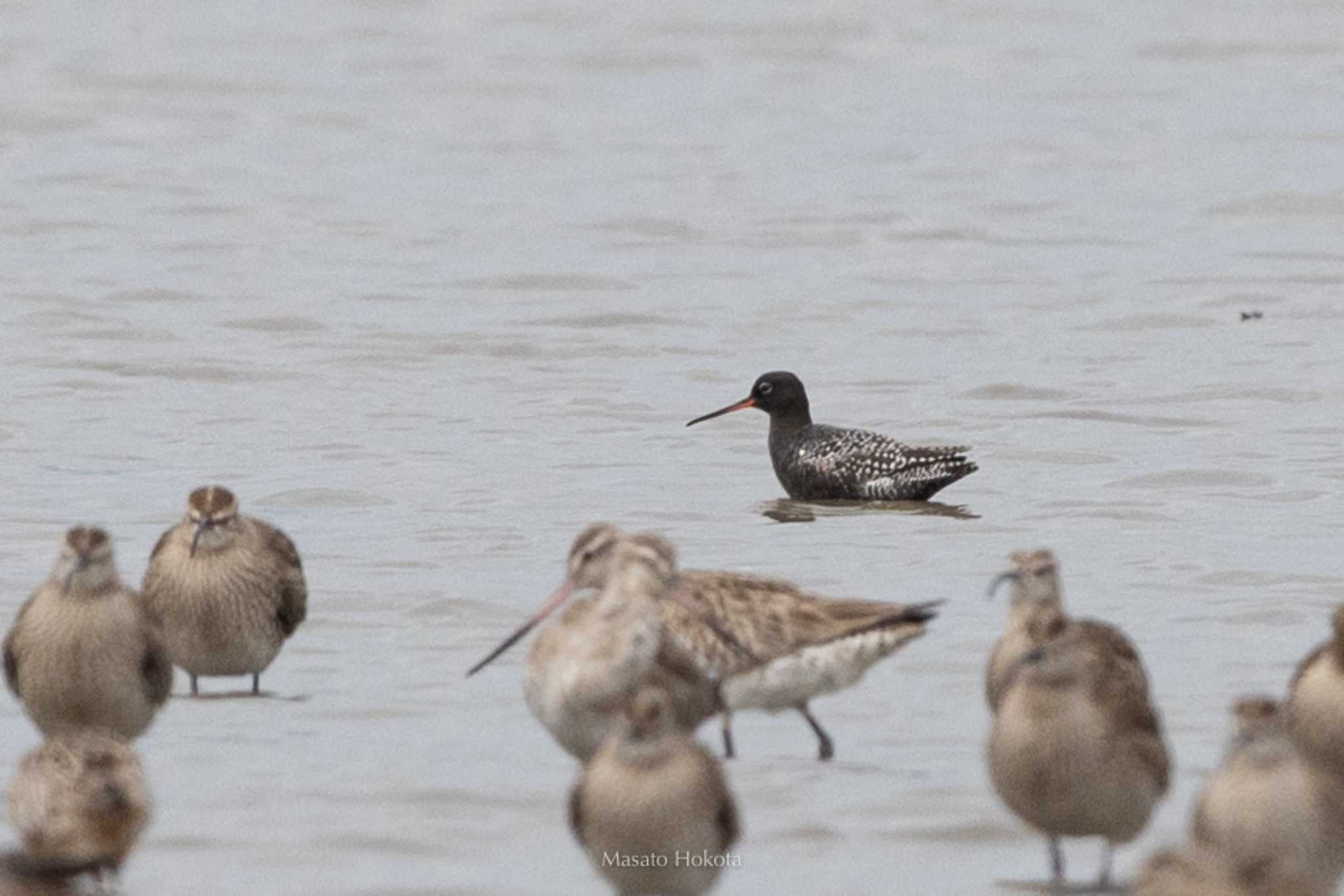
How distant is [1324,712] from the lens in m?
9.23

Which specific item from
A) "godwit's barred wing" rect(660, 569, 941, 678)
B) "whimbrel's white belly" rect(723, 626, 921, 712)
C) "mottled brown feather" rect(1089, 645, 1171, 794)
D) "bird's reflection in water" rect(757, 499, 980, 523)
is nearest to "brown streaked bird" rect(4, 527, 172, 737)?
"godwit's barred wing" rect(660, 569, 941, 678)

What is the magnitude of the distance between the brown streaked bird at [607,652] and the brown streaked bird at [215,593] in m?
1.84

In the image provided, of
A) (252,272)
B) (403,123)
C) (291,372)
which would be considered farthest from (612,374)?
(403,123)

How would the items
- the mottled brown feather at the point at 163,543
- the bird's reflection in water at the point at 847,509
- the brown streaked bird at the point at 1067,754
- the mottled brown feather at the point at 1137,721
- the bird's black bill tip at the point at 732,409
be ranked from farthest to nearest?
the bird's black bill tip at the point at 732,409, the bird's reflection in water at the point at 847,509, the mottled brown feather at the point at 163,543, the mottled brown feather at the point at 1137,721, the brown streaked bird at the point at 1067,754

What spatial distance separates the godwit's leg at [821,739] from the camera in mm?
10633

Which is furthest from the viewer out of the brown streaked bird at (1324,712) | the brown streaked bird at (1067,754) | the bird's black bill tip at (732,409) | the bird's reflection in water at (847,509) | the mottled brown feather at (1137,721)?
the bird's black bill tip at (732,409)

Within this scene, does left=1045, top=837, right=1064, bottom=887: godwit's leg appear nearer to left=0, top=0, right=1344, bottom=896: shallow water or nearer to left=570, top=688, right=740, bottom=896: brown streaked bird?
left=0, top=0, right=1344, bottom=896: shallow water

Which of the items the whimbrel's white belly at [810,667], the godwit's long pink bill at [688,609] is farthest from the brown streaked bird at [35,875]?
the whimbrel's white belly at [810,667]

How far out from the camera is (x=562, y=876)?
9.09 metres

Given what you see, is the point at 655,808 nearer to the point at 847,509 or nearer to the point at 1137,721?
the point at 1137,721

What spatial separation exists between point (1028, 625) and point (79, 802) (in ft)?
9.41

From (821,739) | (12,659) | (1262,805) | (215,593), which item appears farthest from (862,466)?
(1262,805)

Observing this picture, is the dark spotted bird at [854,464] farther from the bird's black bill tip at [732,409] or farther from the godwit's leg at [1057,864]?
the godwit's leg at [1057,864]

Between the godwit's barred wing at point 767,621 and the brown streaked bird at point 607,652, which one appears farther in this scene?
the godwit's barred wing at point 767,621
